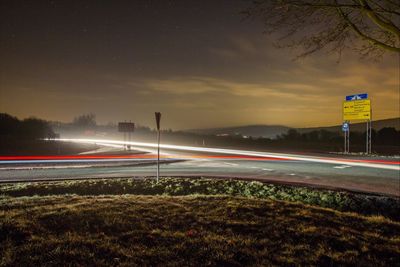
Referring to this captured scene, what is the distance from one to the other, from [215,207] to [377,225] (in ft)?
12.4

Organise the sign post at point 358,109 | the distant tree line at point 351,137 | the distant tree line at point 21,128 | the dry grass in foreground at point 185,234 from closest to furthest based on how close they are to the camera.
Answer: the dry grass in foreground at point 185,234 < the sign post at point 358,109 < the distant tree line at point 351,137 < the distant tree line at point 21,128

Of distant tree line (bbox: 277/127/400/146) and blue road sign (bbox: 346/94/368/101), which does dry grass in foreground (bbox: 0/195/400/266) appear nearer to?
blue road sign (bbox: 346/94/368/101)

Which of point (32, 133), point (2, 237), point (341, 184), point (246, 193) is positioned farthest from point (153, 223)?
point (32, 133)

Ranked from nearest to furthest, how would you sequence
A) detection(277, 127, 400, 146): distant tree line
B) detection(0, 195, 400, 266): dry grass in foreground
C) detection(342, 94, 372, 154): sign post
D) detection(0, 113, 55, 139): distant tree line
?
detection(0, 195, 400, 266): dry grass in foreground < detection(342, 94, 372, 154): sign post < detection(277, 127, 400, 146): distant tree line < detection(0, 113, 55, 139): distant tree line

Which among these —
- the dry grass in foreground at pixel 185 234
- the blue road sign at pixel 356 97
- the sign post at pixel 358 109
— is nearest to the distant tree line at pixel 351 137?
the sign post at pixel 358 109

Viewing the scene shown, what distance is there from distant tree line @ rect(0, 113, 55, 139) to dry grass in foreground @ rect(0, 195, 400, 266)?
60.4 metres

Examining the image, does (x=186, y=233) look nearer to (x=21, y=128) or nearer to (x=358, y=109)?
(x=358, y=109)

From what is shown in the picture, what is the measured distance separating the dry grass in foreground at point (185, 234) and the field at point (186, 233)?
15 millimetres

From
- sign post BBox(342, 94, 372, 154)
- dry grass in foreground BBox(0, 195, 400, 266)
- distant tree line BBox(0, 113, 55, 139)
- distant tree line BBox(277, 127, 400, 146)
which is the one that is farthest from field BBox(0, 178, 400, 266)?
distant tree line BBox(0, 113, 55, 139)

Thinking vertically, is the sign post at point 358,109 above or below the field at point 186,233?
above

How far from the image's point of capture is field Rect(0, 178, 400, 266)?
4.44 metres

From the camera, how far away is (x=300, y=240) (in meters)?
5.41

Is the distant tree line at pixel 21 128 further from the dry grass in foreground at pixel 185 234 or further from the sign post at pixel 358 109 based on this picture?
the dry grass in foreground at pixel 185 234

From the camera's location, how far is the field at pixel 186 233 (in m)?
4.44
